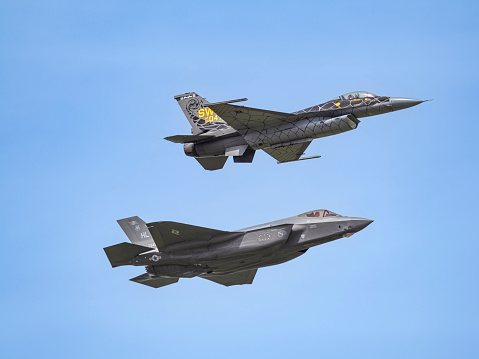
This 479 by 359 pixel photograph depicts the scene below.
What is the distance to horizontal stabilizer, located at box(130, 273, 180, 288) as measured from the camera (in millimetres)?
49856

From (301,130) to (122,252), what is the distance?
12.2 meters

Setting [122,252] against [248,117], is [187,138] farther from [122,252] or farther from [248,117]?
[122,252]

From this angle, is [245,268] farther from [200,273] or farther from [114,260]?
[114,260]

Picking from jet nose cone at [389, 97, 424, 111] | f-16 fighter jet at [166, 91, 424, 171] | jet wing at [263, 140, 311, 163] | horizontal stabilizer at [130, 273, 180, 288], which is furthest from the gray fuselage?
jet nose cone at [389, 97, 424, 111]

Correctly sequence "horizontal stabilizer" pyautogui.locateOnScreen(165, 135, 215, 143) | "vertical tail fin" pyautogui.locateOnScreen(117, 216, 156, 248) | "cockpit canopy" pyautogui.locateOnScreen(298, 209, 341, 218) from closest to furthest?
1. "cockpit canopy" pyautogui.locateOnScreen(298, 209, 341, 218)
2. "vertical tail fin" pyautogui.locateOnScreen(117, 216, 156, 248)
3. "horizontal stabilizer" pyautogui.locateOnScreen(165, 135, 215, 143)

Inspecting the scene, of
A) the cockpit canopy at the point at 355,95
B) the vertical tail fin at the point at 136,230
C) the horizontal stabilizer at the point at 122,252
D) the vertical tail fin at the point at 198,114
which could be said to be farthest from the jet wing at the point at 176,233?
the cockpit canopy at the point at 355,95

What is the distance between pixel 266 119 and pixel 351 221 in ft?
27.8

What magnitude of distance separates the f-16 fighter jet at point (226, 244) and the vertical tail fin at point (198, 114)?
9609 mm

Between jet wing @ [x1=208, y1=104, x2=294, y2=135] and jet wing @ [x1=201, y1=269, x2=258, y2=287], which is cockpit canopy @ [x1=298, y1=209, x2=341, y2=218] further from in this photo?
jet wing @ [x1=201, y1=269, x2=258, y2=287]

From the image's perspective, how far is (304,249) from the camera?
156 ft

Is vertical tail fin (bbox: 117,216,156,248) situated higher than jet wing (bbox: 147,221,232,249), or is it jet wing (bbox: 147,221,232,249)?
vertical tail fin (bbox: 117,216,156,248)

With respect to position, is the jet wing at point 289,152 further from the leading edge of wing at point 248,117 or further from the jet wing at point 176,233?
the jet wing at point 176,233

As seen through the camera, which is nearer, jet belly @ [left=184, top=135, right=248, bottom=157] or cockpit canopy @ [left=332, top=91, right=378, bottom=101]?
cockpit canopy @ [left=332, top=91, right=378, bottom=101]

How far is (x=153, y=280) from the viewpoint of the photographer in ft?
168
